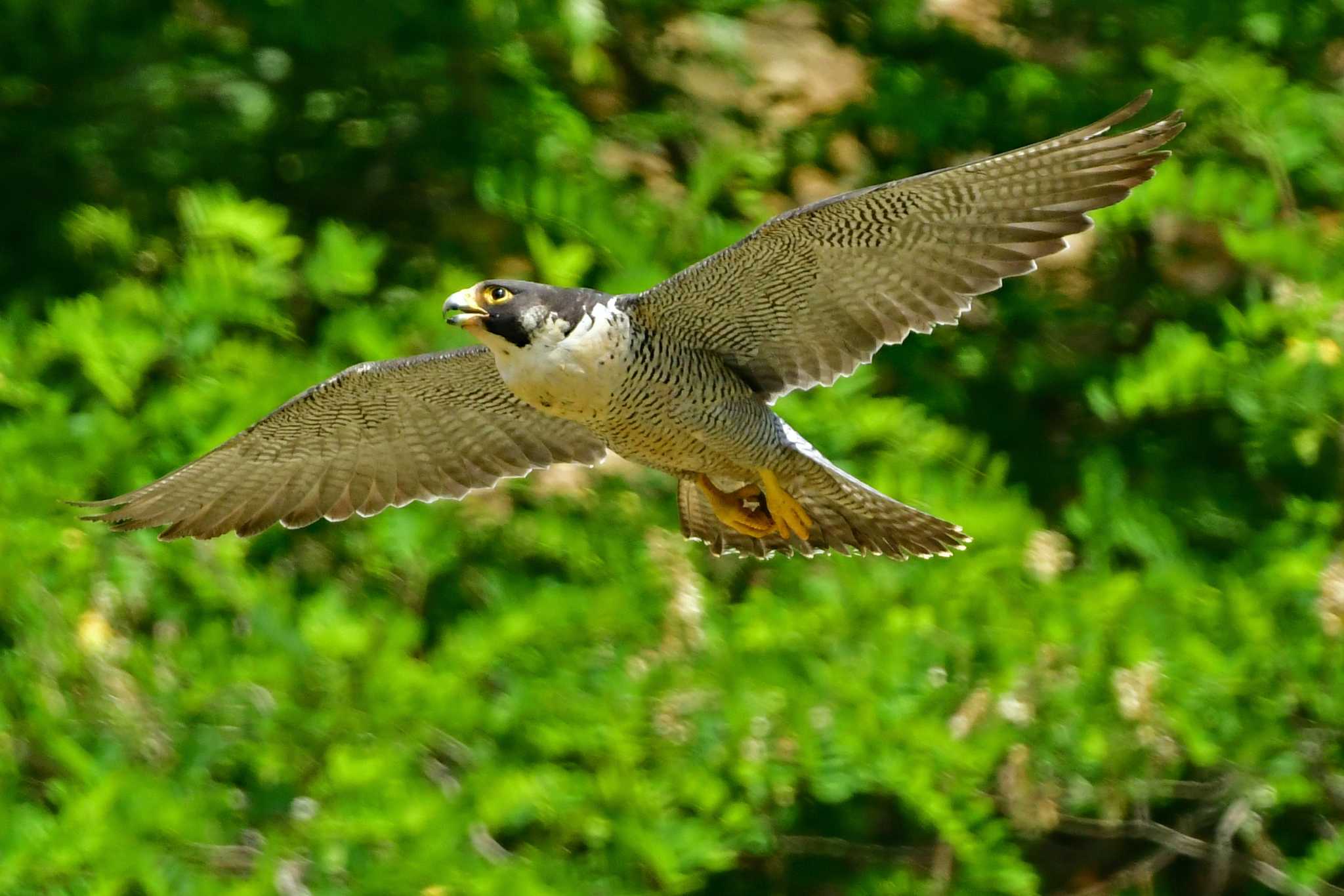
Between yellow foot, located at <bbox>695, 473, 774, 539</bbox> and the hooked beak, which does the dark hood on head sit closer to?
the hooked beak

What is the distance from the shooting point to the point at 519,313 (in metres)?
4.46

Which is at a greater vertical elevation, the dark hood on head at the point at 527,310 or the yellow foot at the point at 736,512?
the dark hood on head at the point at 527,310

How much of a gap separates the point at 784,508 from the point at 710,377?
44cm

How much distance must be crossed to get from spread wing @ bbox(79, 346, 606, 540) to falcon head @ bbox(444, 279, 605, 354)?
529mm

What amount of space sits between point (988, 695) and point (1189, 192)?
1904mm

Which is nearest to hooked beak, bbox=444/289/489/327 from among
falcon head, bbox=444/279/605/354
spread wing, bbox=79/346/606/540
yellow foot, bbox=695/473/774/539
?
falcon head, bbox=444/279/605/354

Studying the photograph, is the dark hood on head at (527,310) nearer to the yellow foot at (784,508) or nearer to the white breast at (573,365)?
the white breast at (573,365)

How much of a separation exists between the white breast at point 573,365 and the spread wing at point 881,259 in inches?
6.4

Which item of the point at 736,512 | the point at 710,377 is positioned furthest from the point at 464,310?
the point at 736,512

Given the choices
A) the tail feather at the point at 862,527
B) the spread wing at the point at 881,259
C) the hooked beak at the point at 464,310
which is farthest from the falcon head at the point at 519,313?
the tail feather at the point at 862,527

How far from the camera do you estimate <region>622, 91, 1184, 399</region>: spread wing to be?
4.34 meters

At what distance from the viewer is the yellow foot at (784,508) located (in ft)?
16.3

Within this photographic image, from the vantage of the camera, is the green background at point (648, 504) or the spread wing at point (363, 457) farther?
the green background at point (648, 504)

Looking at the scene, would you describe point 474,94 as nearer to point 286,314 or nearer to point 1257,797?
point 286,314
